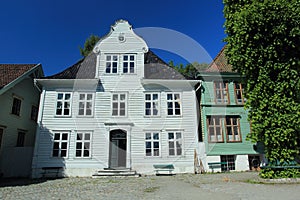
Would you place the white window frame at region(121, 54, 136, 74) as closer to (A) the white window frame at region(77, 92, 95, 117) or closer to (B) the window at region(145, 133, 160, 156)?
(A) the white window frame at region(77, 92, 95, 117)

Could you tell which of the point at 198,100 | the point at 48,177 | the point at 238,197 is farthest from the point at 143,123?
the point at 238,197

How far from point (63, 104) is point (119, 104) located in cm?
386

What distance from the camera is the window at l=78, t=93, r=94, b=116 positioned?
1358cm

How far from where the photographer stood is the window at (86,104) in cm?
1358

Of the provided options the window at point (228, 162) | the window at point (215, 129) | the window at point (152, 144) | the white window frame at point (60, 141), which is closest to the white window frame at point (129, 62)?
the window at point (152, 144)

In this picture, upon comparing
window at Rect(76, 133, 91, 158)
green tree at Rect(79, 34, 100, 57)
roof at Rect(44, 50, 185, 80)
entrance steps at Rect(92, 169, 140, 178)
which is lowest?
entrance steps at Rect(92, 169, 140, 178)

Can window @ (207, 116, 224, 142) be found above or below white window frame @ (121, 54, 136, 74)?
below

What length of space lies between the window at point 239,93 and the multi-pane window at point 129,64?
309 inches

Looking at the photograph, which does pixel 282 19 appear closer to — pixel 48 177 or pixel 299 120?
pixel 299 120

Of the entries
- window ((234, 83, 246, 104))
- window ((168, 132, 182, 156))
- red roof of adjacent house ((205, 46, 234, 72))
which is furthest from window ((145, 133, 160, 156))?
red roof of adjacent house ((205, 46, 234, 72))

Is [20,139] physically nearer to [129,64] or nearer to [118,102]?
[118,102]

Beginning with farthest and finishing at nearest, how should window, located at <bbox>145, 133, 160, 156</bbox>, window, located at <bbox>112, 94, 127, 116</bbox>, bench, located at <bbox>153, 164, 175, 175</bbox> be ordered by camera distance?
1. window, located at <bbox>112, 94, 127, 116</bbox>
2. window, located at <bbox>145, 133, 160, 156</bbox>
3. bench, located at <bbox>153, 164, 175, 175</bbox>

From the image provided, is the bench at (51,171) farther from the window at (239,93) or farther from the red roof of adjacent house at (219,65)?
the window at (239,93)

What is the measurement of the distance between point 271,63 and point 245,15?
8.71 feet
